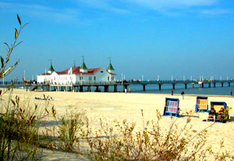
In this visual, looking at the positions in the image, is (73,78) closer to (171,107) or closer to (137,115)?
(137,115)

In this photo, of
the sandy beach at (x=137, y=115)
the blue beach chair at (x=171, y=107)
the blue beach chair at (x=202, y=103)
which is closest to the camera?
the sandy beach at (x=137, y=115)

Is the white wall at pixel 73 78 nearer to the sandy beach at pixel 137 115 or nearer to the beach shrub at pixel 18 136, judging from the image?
the sandy beach at pixel 137 115

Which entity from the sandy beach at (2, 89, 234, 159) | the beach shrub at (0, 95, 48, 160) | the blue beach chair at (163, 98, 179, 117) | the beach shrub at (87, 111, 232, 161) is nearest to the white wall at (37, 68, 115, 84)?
the sandy beach at (2, 89, 234, 159)

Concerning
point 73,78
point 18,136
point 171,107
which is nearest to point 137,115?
point 171,107

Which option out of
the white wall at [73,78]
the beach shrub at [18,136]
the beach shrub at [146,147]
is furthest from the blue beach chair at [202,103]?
the white wall at [73,78]

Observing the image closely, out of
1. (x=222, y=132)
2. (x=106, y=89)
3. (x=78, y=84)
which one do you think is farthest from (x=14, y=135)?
(x=106, y=89)

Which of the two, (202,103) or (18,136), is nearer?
(18,136)

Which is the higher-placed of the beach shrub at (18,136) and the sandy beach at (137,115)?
the beach shrub at (18,136)

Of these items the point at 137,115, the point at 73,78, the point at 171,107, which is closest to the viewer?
the point at 137,115

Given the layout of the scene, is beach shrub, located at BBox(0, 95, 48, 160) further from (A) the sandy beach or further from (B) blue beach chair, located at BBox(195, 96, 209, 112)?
(B) blue beach chair, located at BBox(195, 96, 209, 112)

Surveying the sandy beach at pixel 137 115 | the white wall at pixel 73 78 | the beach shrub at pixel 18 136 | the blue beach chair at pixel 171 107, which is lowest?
the sandy beach at pixel 137 115

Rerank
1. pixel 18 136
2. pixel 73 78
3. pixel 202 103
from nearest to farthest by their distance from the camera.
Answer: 1. pixel 18 136
2. pixel 202 103
3. pixel 73 78

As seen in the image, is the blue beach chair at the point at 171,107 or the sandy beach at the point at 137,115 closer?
the sandy beach at the point at 137,115

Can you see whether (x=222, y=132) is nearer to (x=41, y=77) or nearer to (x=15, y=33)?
(x=15, y=33)
